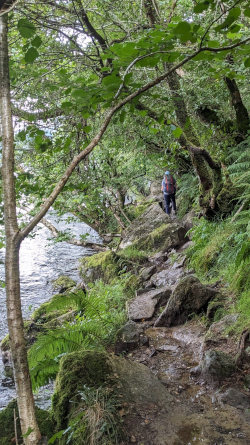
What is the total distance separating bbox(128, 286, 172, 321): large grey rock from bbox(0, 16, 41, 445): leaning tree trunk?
390 centimetres

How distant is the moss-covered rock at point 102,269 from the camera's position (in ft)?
33.8

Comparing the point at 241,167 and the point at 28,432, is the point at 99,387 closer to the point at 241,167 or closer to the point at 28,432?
the point at 28,432

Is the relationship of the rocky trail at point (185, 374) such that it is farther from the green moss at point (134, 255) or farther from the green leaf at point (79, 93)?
the green moss at point (134, 255)

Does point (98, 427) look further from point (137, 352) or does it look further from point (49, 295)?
point (49, 295)

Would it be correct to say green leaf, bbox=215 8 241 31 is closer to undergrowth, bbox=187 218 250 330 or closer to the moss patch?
undergrowth, bbox=187 218 250 330

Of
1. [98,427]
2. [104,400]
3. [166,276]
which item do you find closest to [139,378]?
[104,400]

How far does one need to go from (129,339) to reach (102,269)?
17.9 ft

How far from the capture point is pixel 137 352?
16.1 feet

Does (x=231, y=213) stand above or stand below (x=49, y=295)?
above

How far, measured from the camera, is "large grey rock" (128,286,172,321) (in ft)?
20.2

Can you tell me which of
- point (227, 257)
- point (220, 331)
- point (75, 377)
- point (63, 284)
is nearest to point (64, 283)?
point (63, 284)

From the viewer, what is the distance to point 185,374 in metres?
4.15

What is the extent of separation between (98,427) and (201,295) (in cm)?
306

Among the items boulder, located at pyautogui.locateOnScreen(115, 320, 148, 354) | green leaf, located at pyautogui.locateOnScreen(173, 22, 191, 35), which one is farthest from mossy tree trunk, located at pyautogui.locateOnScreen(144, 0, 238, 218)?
green leaf, located at pyautogui.locateOnScreen(173, 22, 191, 35)
